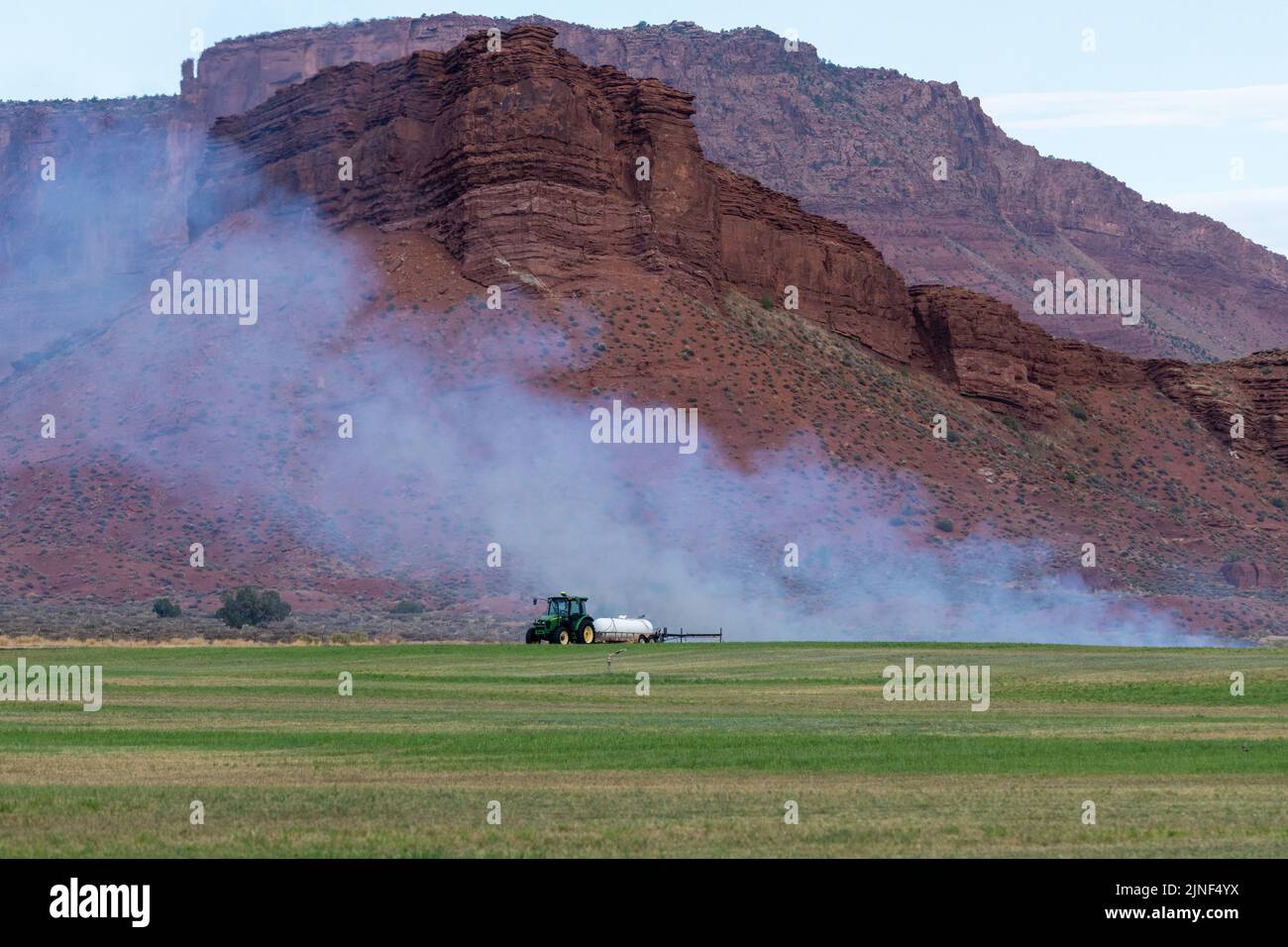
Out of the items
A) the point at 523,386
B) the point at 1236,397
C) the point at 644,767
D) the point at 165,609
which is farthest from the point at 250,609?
the point at 1236,397

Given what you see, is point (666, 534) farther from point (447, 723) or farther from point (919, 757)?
point (919, 757)

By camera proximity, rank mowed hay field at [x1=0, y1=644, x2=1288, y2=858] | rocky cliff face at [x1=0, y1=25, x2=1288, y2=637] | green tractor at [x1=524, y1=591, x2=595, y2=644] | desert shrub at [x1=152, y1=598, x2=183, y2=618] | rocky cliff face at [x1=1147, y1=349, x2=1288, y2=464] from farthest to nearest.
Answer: rocky cliff face at [x1=1147, y1=349, x2=1288, y2=464], rocky cliff face at [x1=0, y1=25, x2=1288, y2=637], desert shrub at [x1=152, y1=598, x2=183, y2=618], green tractor at [x1=524, y1=591, x2=595, y2=644], mowed hay field at [x1=0, y1=644, x2=1288, y2=858]

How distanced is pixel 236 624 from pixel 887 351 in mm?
52865

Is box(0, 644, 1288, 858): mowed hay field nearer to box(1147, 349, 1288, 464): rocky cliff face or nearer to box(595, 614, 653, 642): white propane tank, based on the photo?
box(595, 614, 653, 642): white propane tank

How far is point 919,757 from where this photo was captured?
85.6 feet

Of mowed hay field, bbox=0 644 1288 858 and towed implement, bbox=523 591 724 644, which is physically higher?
towed implement, bbox=523 591 724 644


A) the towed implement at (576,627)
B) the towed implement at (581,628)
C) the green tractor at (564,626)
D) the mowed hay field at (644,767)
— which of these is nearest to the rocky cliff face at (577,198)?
the towed implement at (581,628)

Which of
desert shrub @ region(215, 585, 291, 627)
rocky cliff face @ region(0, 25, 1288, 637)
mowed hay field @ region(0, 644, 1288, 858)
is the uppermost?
rocky cliff face @ region(0, 25, 1288, 637)

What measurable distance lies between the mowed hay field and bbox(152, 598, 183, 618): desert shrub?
99.0 ft

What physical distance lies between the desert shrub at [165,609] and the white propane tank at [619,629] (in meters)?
20.3

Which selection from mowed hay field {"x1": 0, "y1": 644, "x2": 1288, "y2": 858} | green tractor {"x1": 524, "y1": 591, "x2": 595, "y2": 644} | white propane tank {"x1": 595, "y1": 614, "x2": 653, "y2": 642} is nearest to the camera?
mowed hay field {"x1": 0, "y1": 644, "x2": 1288, "y2": 858}

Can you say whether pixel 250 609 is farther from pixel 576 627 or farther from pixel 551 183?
pixel 551 183

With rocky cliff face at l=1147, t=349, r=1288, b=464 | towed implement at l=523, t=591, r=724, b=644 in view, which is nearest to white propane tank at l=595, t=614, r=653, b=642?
towed implement at l=523, t=591, r=724, b=644

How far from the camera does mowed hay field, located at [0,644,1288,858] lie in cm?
1816
